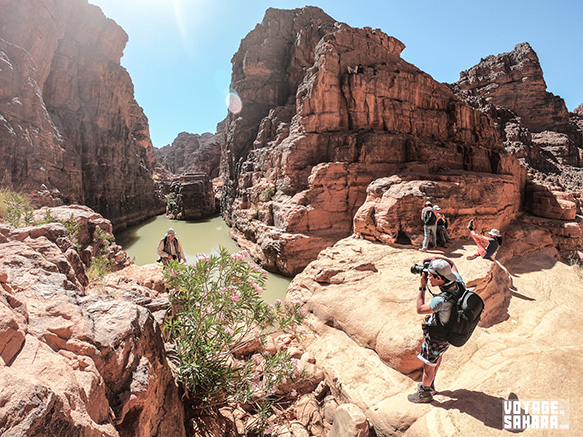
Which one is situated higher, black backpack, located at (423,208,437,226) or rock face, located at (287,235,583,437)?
black backpack, located at (423,208,437,226)

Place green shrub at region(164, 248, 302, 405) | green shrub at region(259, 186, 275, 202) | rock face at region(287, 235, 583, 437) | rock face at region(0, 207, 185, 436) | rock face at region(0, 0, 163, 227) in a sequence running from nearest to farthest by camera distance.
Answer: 1. rock face at region(0, 207, 185, 436)
2. rock face at region(287, 235, 583, 437)
3. green shrub at region(164, 248, 302, 405)
4. rock face at region(0, 0, 163, 227)
5. green shrub at region(259, 186, 275, 202)

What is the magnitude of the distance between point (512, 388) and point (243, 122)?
25.9 meters

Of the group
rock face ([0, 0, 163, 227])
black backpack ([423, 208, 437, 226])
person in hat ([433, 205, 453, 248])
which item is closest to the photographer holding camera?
black backpack ([423, 208, 437, 226])

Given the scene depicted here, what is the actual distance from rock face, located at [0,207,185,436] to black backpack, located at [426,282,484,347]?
9.72 feet

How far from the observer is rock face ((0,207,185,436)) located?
1.26 m

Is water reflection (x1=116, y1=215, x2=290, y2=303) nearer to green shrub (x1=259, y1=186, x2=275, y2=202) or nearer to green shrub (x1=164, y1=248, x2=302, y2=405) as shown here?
green shrub (x1=259, y1=186, x2=275, y2=202)

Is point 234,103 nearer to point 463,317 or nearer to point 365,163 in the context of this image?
point 365,163

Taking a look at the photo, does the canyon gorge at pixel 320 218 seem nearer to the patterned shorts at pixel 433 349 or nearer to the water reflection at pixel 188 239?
the patterned shorts at pixel 433 349

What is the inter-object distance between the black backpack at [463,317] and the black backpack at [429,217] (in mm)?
5192

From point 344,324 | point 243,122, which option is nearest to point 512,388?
point 344,324

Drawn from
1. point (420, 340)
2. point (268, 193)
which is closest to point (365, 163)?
point (268, 193)

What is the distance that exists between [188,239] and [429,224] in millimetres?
17824

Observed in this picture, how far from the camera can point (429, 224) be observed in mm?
7355

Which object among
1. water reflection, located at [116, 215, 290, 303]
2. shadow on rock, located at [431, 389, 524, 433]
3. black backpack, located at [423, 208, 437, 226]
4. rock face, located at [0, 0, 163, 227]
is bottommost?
water reflection, located at [116, 215, 290, 303]
